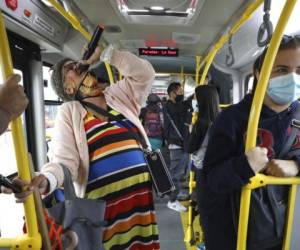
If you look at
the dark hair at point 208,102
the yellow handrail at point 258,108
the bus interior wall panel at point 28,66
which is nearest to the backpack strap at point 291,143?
the yellow handrail at point 258,108

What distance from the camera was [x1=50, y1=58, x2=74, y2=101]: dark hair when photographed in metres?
1.51

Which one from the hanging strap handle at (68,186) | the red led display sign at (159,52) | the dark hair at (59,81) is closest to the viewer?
the hanging strap handle at (68,186)

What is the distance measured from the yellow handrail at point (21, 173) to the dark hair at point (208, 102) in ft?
7.26

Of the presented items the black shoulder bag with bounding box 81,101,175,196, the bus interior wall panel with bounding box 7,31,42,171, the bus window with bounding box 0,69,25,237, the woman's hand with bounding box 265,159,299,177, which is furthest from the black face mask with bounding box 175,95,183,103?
the woman's hand with bounding box 265,159,299,177

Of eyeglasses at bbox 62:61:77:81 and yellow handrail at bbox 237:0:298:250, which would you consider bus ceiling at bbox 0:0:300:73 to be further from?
yellow handrail at bbox 237:0:298:250

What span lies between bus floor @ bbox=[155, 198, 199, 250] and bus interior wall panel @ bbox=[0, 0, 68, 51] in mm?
2559

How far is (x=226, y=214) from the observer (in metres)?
1.35

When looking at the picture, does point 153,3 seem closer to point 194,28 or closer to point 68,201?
point 194,28

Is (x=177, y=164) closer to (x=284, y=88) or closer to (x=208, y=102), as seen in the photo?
(x=208, y=102)

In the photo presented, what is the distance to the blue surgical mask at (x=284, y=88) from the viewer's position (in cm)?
117

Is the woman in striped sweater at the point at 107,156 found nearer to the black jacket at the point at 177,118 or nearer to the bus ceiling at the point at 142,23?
the bus ceiling at the point at 142,23

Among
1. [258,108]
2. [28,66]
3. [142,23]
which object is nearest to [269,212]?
[258,108]

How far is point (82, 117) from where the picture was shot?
147 cm

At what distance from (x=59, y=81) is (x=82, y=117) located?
23 cm
